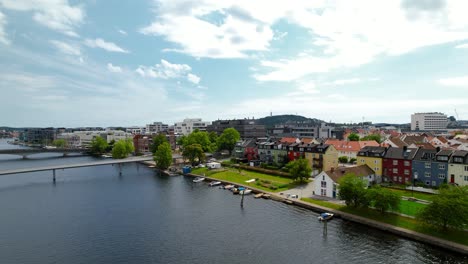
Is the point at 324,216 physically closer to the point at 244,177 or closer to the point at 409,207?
the point at 409,207

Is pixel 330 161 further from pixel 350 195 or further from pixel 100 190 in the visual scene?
pixel 100 190

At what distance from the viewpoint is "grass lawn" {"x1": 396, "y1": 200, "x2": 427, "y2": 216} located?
131 ft

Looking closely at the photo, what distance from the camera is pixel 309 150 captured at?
236 ft

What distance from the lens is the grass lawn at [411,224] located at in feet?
107

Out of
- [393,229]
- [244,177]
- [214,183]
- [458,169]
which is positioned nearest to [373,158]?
[458,169]

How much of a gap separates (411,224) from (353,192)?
26.7 ft

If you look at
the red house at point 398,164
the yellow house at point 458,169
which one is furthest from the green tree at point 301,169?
the yellow house at point 458,169

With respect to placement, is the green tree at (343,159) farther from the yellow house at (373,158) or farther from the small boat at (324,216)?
the small boat at (324,216)

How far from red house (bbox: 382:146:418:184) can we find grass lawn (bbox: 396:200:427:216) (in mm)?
13001

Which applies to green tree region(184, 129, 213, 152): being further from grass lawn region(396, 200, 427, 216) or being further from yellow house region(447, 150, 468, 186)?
yellow house region(447, 150, 468, 186)

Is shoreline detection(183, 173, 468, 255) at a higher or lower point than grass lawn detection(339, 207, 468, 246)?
lower

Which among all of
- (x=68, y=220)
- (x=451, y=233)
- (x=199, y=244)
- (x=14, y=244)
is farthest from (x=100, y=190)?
(x=451, y=233)

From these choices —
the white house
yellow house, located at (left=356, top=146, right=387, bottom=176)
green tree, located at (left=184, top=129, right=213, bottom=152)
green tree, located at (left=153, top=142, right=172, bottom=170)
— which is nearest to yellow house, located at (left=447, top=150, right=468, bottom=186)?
yellow house, located at (left=356, top=146, right=387, bottom=176)

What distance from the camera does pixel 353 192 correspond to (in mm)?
42312
